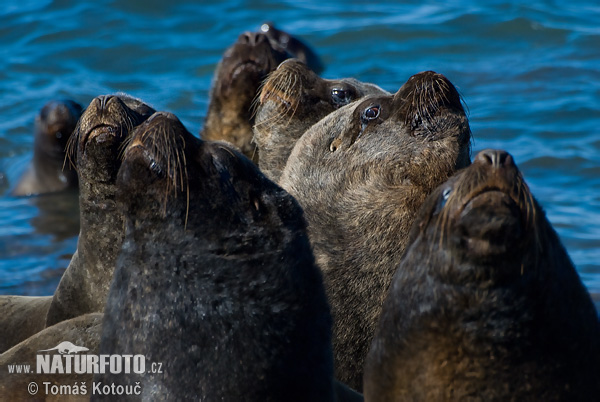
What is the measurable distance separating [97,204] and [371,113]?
6.18ft

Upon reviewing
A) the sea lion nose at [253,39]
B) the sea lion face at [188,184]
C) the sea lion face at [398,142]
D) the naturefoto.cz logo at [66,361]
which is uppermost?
the sea lion nose at [253,39]

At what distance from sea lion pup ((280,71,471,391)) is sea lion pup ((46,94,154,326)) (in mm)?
1243

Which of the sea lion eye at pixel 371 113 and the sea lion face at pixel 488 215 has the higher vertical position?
the sea lion eye at pixel 371 113

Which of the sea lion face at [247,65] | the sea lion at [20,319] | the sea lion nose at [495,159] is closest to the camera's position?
the sea lion nose at [495,159]

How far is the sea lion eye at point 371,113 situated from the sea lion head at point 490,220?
2755mm

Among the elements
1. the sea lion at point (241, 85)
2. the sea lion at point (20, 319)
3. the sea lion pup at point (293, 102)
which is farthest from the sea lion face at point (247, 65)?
the sea lion at point (20, 319)

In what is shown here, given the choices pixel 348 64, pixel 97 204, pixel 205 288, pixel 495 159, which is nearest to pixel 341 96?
pixel 97 204

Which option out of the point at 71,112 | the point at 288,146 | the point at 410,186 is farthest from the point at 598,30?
the point at 410,186

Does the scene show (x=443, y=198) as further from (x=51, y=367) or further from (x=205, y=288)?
(x=51, y=367)

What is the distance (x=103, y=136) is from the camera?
20.7ft

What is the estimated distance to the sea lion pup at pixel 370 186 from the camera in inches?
247

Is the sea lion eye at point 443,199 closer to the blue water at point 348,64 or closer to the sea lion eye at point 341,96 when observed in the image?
the sea lion eye at point 341,96

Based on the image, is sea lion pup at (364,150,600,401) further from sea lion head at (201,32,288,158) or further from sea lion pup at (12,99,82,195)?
sea lion pup at (12,99,82,195)

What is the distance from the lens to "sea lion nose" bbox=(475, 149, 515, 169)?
4.09 m
